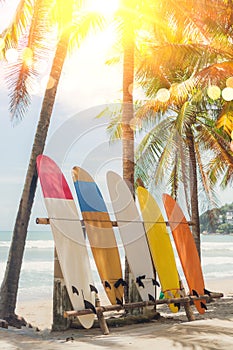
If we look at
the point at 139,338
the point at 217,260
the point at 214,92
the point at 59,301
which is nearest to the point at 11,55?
the point at 214,92

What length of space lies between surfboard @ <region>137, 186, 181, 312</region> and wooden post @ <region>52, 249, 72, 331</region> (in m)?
1.94

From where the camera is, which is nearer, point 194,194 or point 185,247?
point 185,247

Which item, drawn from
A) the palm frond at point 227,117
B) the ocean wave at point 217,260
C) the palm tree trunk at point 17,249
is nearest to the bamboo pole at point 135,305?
the palm tree trunk at point 17,249

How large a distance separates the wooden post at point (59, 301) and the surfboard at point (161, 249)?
76.4 inches

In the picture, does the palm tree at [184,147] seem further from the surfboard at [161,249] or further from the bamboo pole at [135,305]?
the bamboo pole at [135,305]

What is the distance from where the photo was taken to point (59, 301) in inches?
269

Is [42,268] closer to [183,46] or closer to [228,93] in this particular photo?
[228,93]

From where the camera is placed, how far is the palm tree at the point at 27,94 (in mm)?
9117

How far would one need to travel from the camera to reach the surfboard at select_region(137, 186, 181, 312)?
8.15 metres

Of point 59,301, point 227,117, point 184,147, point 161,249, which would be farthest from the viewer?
point 184,147

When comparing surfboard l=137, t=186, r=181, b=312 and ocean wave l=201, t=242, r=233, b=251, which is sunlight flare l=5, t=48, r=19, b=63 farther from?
ocean wave l=201, t=242, r=233, b=251

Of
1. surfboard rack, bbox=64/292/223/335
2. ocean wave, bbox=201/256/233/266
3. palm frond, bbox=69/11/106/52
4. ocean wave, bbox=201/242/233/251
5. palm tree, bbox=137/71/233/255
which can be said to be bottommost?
surfboard rack, bbox=64/292/223/335

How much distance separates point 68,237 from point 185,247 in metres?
2.65

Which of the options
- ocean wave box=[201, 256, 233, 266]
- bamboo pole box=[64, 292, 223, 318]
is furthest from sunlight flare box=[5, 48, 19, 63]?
ocean wave box=[201, 256, 233, 266]
